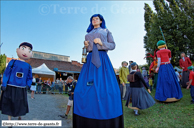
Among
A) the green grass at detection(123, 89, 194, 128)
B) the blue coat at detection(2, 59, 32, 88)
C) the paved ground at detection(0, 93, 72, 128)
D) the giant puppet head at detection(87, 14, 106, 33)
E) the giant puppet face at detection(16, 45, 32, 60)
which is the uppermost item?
the giant puppet head at detection(87, 14, 106, 33)

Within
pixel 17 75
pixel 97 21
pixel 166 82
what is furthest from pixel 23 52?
pixel 166 82

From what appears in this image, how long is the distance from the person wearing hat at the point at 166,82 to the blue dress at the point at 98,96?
366 centimetres

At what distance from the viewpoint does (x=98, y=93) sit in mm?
2234

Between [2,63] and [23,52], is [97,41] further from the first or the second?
[2,63]

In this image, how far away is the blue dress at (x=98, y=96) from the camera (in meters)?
2.19

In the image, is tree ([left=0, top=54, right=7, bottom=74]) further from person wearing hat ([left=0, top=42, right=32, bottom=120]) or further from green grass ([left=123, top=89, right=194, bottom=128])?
green grass ([left=123, top=89, right=194, bottom=128])

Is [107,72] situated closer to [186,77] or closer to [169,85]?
[169,85]

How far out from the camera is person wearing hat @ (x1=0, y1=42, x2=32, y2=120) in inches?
129

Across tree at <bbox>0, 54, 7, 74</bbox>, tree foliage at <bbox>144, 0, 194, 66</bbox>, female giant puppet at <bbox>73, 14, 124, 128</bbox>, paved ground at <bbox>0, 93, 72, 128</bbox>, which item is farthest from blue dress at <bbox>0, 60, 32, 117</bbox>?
→ tree at <bbox>0, 54, 7, 74</bbox>

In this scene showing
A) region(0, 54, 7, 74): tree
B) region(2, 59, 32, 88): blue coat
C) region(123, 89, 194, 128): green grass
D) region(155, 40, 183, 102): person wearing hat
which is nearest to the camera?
region(2, 59, 32, 88): blue coat

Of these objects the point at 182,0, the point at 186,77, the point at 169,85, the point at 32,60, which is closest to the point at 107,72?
the point at 169,85

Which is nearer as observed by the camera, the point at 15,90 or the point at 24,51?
the point at 15,90

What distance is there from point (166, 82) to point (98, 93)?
13.5 feet

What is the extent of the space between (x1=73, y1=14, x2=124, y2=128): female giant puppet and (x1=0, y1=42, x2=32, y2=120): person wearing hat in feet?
6.00
